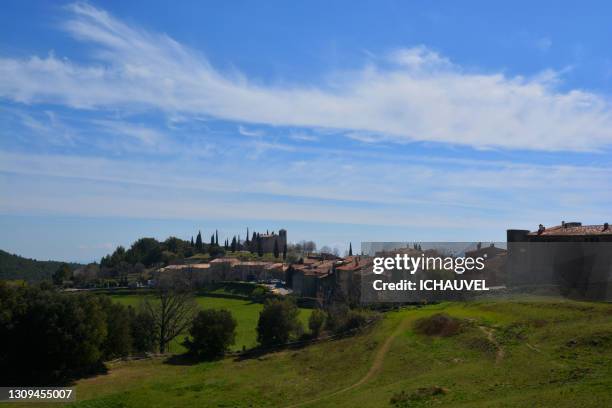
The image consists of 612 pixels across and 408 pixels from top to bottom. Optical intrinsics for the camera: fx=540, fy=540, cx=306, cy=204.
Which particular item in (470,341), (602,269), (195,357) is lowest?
(195,357)

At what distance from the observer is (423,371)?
30.0 metres

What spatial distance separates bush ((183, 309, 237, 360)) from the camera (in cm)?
4325

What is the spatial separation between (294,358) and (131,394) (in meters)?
12.6

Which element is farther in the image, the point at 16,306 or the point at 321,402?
the point at 16,306

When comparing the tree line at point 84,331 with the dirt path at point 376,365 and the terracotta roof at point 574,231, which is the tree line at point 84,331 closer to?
the dirt path at point 376,365

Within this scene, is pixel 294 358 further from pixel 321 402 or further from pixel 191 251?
pixel 191 251

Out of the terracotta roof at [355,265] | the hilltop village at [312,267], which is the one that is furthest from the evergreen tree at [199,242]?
the terracotta roof at [355,265]

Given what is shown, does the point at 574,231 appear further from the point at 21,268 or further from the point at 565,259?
the point at 21,268

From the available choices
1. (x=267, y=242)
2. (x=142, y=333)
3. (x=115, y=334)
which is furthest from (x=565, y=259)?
(x=267, y=242)

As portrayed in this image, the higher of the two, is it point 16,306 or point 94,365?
point 16,306

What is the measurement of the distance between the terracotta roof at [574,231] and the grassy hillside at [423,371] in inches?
435

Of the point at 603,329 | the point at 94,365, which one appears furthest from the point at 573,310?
the point at 94,365

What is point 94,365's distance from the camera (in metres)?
39.3

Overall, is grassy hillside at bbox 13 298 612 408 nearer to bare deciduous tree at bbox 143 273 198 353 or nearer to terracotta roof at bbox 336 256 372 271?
bare deciduous tree at bbox 143 273 198 353
